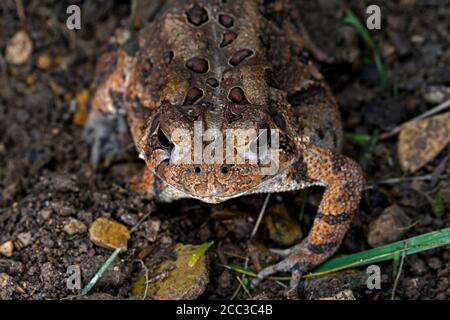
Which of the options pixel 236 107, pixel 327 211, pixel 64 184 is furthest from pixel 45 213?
pixel 327 211

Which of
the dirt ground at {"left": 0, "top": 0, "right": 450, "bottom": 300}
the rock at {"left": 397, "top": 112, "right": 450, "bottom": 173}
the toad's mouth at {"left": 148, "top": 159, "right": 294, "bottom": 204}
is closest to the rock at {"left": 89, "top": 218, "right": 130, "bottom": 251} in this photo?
the dirt ground at {"left": 0, "top": 0, "right": 450, "bottom": 300}

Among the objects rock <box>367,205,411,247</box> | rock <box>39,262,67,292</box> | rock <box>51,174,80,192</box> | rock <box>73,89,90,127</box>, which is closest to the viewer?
rock <box>39,262,67,292</box>

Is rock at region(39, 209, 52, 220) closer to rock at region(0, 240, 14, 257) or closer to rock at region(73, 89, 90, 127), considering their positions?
rock at region(0, 240, 14, 257)

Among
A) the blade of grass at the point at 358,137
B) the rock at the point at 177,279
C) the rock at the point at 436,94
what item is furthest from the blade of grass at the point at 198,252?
Answer: the rock at the point at 436,94

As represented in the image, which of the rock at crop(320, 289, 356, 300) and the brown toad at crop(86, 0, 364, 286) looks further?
the rock at crop(320, 289, 356, 300)

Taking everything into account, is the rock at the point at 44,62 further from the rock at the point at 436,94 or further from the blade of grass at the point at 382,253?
the rock at the point at 436,94

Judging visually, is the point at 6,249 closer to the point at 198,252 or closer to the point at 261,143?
the point at 198,252

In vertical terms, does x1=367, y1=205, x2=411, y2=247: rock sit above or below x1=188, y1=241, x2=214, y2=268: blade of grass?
below
